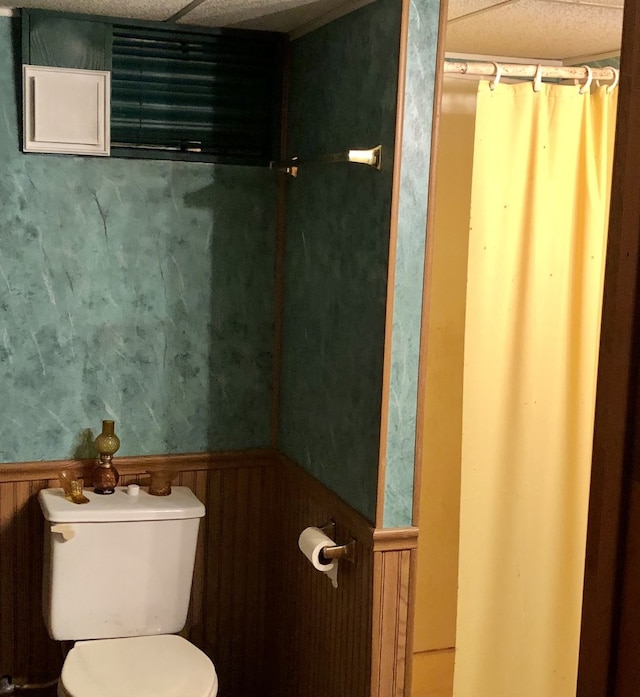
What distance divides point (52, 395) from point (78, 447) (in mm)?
167

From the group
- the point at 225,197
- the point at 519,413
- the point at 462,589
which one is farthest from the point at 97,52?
the point at 462,589

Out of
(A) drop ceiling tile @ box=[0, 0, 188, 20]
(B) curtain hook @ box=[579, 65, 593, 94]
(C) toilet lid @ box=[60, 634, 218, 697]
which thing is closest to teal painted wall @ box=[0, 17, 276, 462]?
(A) drop ceiling tile @ box=[0, 0, 188, 20]

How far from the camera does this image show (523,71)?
2.41m

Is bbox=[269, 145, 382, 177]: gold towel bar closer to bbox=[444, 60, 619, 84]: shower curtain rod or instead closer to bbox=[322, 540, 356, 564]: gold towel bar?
bbox=[444, 60, 619, 84]: shower curtain rod

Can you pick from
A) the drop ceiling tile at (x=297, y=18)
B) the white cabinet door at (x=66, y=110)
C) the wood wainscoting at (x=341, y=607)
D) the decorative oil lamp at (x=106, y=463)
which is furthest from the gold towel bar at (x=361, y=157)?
the decorative oil lamp at (x=106, y=463)

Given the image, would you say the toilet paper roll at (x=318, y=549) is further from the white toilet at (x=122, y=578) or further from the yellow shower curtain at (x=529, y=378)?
the yellow shower curtain at (x=529, y=378)

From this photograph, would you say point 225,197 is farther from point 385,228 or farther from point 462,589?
point 462,589

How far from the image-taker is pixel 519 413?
2.56m

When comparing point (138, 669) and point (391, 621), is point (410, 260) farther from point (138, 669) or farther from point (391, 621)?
point (138, 669)

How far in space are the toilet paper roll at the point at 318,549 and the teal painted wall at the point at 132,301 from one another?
1.88ft

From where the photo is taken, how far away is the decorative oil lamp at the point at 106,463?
8.24 ft

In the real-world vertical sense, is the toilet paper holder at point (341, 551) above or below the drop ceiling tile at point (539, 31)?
below

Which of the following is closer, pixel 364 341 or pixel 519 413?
pixel 364 341

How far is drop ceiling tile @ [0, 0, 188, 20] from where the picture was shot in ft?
7.36
